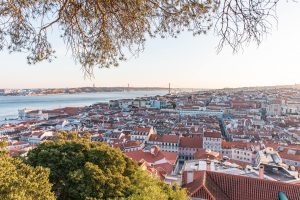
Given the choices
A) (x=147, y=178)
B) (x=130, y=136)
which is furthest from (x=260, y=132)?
(x=147, y=178)

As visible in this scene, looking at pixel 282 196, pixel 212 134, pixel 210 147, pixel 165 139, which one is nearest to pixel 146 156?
pixel 165 139

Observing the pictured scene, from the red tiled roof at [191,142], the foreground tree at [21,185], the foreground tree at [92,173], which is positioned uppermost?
the foreground tree at [21,185]

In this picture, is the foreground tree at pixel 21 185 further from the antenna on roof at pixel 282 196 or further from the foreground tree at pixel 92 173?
the antenna on roof at pixel 282 196

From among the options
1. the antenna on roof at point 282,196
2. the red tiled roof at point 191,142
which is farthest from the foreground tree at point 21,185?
the red tiled roof at point 191,142

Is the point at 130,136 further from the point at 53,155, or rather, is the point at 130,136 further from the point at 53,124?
the point at 53,155

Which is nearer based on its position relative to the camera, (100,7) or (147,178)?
(100,7)

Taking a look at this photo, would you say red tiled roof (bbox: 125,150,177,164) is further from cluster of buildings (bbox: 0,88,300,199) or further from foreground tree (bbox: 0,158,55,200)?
foreground tree (bbox: 0,158,55,200)

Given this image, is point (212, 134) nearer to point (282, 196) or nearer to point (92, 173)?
point (282, 196)
